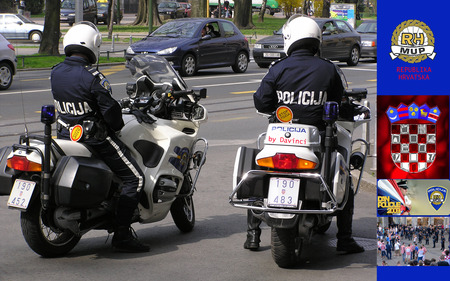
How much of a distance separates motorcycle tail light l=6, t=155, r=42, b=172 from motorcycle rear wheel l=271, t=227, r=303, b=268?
170 cm

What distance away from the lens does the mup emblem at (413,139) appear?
4.71m

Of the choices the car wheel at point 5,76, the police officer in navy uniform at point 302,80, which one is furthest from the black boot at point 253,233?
the car wheel at point 5,76

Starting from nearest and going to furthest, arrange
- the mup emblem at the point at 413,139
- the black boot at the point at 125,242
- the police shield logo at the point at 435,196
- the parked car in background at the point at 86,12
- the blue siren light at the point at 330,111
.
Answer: the mup emblem at the point at 413,139, the police shield logo at the point at 435,196, the blue siren light at the point at 330,111, the black boot at the point at 125,242, the parked car in background at the point at 86,12

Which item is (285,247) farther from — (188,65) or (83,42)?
(188,65)

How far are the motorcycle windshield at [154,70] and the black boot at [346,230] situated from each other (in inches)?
68.6

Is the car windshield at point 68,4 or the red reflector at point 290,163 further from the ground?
the car windshield at point 68,4

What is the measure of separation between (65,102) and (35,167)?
0.57 m

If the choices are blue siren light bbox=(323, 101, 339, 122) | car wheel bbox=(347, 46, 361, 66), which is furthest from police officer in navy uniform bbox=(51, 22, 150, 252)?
car wheel bbox=(347, 46, 361, 66)

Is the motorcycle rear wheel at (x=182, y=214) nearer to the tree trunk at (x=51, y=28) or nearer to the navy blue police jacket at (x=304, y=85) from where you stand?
the navy blue police jacket at (x=304, y=85)

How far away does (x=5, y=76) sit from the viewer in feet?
61.6

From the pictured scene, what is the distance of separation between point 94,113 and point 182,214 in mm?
1373

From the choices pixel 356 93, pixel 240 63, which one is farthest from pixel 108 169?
pixel 240 63

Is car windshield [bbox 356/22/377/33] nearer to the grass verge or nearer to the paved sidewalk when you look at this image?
the grass verge

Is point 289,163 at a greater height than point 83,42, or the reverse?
point 83,42
